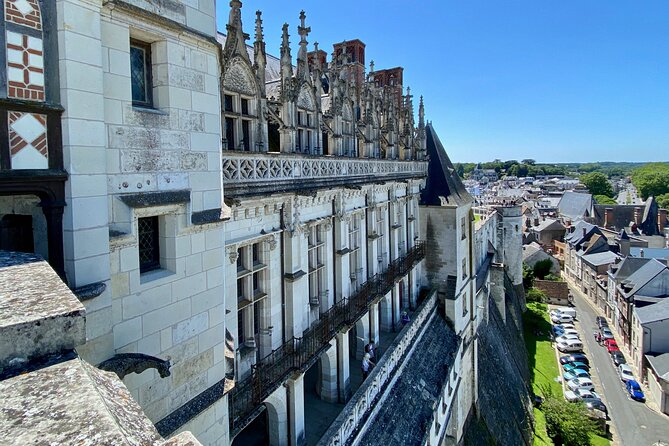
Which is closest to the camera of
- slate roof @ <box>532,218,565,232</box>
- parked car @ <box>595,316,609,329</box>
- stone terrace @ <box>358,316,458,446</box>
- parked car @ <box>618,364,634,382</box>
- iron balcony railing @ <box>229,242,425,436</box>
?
iron balcony railing @ <box>229,242,425,436</box>

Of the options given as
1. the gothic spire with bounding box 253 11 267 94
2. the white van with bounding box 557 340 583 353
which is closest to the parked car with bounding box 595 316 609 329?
the white van with bounding box 557 340 583 353

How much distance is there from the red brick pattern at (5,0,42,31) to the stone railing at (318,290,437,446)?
10.8m

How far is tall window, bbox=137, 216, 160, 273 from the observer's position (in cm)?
637

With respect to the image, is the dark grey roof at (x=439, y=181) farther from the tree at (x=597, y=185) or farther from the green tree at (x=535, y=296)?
the tree at (x=597, y=185)

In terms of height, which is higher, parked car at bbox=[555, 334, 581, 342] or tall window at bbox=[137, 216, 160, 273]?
tall window at bbox=[137, 216, 160, 273]

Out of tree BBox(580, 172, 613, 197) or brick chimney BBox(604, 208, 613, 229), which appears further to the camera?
tree BBox(580, 172, 613, 197)

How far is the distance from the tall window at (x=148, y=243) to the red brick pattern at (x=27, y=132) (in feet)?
6.15

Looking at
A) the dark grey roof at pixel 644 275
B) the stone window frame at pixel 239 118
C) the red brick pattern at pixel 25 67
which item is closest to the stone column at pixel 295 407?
the stone window frame at pixel 239 118

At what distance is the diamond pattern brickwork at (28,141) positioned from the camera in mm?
4332

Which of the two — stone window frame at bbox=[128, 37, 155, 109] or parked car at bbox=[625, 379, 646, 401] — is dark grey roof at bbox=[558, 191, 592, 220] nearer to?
parked car at bbox=[625, 379, 646, 401]

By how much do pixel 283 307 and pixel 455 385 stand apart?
14.9 m

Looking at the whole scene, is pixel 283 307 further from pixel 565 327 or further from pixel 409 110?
pixel 565 327

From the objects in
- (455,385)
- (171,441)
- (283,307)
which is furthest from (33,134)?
(455,385)

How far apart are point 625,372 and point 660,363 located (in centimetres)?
450
